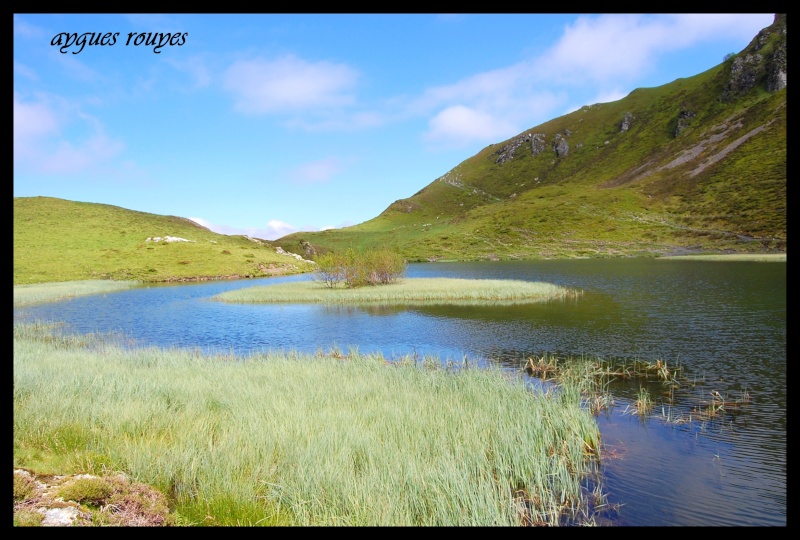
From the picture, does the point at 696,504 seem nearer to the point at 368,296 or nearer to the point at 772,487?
A: the point at 772,487

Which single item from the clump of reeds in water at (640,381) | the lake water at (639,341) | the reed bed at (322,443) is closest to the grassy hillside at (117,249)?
the lake water at (639,341)

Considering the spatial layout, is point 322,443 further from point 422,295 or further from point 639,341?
point 422,295

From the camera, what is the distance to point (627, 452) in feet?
47.6

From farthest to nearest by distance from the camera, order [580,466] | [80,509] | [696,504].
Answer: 1. [580,466]
2. [696,504]
3. [80,509]

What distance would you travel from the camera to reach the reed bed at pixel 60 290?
2572 inches

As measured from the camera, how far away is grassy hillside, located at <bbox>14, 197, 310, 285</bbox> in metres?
103

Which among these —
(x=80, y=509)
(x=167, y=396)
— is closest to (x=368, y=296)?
(x=167, y=396)

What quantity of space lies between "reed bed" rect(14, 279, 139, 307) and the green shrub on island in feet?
129

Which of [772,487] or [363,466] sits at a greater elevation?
[363,466]

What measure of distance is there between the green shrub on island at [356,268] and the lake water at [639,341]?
18.1 meters

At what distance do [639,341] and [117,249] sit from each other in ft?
419
